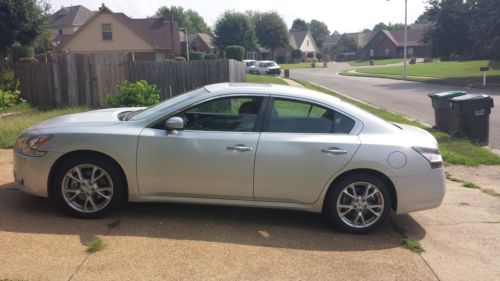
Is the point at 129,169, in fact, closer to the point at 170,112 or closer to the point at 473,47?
the point at 170,112

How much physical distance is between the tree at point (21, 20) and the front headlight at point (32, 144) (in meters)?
22.6

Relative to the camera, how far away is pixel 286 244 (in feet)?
15.2

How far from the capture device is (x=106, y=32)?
4341 centimetres

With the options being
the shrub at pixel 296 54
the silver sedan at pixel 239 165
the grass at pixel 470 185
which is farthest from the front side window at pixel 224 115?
the shrub at pixel 296 54

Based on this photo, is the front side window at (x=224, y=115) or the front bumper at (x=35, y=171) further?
the front side window at (x=224, y=115)

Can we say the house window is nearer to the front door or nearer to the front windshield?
the front windshield

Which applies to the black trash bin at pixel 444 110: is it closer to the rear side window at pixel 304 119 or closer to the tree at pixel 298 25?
the rear side window at pixel 304 119

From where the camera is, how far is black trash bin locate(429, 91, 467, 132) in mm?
11147

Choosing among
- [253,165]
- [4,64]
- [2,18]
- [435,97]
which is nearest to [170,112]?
[253,165]

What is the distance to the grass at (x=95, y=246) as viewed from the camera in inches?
167

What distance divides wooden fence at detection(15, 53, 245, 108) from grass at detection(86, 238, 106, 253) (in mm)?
10093

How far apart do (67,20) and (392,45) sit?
202 ft

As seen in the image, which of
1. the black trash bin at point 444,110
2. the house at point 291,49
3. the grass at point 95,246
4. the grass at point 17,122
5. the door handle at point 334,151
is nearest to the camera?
the grass at point 95,246

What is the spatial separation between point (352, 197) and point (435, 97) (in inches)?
307
